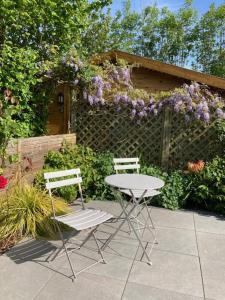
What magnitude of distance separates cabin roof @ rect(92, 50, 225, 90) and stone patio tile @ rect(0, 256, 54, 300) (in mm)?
5126

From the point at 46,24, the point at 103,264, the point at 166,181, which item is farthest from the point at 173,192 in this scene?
the point at 46,24

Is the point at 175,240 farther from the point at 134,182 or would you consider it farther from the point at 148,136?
the point at 148,136

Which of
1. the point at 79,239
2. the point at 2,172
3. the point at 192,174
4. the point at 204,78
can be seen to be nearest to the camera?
the point at 79,239

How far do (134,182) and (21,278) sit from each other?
153 centimetres

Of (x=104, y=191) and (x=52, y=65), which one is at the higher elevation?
(x=52, y=65)

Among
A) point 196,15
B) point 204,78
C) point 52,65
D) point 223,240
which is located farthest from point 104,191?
point 196,15

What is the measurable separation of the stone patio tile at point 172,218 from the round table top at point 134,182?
36.9 inches

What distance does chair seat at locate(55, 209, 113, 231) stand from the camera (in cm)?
294

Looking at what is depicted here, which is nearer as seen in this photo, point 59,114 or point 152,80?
point 59,114

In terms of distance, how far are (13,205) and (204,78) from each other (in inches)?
187

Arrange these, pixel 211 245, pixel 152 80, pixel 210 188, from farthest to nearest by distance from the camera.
→ 1. pixel 152 80
2. pixel 210 188
3. pixel 211 245

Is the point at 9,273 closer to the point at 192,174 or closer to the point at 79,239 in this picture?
the point at 79,239

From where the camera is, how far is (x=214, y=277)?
2.92m

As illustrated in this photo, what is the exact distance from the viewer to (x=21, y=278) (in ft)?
9.12
